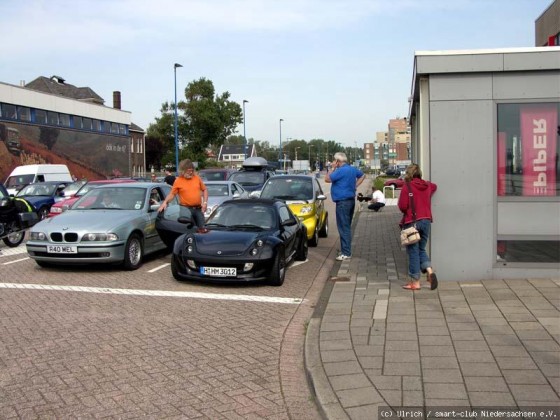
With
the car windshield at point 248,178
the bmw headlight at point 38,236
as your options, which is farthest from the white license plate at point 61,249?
the car windshield at point 248,178

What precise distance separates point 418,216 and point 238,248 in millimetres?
2558

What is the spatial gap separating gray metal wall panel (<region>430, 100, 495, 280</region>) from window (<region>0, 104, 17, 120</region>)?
36822mm

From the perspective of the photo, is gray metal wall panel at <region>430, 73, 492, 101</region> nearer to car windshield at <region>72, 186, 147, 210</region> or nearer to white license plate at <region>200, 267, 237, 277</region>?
white license plate at <region>200, 267, 237, 277</region>

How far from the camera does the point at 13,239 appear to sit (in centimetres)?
1309

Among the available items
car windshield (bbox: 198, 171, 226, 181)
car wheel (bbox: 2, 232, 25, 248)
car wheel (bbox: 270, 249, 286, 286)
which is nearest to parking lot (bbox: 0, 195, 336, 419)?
car wheel (bbox: 270, 249, 286, 286)

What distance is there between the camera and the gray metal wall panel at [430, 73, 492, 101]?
740cm

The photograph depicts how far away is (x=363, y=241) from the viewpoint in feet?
41.7

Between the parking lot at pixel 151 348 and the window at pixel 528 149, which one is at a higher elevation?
the window at pixel 528 149

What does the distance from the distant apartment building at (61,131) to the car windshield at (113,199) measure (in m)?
29.5

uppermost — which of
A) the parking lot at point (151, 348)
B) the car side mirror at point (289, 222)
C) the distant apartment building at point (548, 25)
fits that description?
the distant apartment building at point (548, 25)

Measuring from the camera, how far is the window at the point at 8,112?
3753 centimetres

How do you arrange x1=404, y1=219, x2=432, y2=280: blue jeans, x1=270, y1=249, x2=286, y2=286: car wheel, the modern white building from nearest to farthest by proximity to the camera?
x1=404, y1=219, x2=432, y2=280: blue jeans, the modern white building, x1=270, y1=249, x2=286, y2=286: car wheel

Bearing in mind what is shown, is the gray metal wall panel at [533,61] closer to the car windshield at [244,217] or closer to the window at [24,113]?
the car windshield at [244,217]

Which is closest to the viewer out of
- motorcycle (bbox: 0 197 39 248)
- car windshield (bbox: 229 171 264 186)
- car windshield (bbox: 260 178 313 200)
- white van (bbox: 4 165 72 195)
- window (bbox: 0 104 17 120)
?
motorcycle (bbox: 0 197 39 248)
